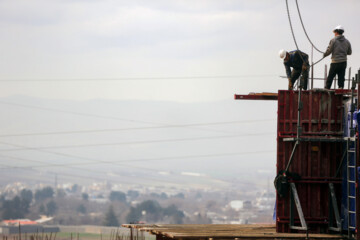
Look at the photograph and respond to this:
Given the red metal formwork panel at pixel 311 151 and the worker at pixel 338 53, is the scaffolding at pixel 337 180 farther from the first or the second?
the worker at pixel 338 53

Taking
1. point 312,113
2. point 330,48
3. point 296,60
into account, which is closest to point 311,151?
point 312,113

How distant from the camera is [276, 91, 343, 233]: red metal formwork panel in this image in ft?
105

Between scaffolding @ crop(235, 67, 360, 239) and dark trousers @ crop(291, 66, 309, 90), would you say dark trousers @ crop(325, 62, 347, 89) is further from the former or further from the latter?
scaffolding @ crop(235, 67, 360, 239)

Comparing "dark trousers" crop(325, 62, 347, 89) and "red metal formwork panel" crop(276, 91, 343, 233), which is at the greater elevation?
"dark trousers" crop(325, 62, 347, 89)

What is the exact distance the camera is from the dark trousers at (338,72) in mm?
33219

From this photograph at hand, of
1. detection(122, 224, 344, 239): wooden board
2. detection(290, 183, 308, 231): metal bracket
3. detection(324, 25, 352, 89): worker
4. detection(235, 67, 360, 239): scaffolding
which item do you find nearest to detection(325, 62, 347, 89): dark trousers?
detection(324, 25, 352, 89): worker

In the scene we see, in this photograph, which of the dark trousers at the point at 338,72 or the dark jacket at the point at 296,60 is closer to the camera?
the dark trousers at the point at 338,72

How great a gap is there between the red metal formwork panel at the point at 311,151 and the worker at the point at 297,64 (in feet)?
5.58

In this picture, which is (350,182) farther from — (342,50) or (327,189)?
(342,50)

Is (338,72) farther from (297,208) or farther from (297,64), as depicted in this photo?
(297,208)

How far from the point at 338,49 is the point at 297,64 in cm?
187

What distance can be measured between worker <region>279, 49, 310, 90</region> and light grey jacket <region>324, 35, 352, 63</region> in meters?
1.21

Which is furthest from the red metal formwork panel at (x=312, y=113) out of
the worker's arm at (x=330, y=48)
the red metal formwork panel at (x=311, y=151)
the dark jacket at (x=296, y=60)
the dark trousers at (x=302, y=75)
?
the dark jacket at (x=296, y=60)

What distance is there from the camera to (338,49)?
1298 inches
